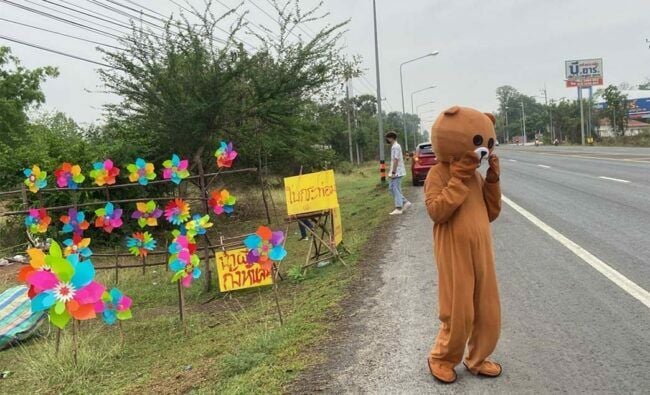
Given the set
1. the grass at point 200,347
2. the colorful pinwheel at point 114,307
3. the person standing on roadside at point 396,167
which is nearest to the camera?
the grass at point 200,347

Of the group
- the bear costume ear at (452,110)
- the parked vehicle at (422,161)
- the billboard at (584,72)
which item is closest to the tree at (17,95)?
the parked vehicle at (422,161)

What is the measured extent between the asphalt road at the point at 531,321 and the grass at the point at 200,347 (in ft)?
1.20

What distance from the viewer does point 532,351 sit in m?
3.99

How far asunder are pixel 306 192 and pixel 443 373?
4.65 meters

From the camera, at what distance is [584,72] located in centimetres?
7506

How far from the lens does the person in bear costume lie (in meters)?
3.29

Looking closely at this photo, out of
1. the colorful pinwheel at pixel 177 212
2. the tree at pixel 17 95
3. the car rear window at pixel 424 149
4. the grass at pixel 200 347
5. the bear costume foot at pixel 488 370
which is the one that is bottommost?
the grass at pixel 200 347

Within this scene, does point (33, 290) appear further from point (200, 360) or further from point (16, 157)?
point (16, 157)

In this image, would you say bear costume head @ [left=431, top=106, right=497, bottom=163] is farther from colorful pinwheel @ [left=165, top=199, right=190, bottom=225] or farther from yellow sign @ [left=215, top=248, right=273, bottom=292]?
colorful pinwheel @ [left=165, top=199, right=190, bottom=225]

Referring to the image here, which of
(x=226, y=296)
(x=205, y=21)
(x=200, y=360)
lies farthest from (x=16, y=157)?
(x=200, y=360)

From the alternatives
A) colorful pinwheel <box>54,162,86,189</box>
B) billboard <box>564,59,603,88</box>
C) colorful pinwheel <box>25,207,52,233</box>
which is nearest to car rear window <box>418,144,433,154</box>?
colorful pinwheel <box>54,162,86,189</box>

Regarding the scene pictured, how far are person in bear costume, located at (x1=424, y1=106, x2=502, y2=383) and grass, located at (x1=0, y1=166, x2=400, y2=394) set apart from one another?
124 centimetres

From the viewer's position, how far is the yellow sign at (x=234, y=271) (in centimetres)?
736

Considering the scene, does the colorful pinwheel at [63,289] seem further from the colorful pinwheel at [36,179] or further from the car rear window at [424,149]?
the car rear window at [424,149]
